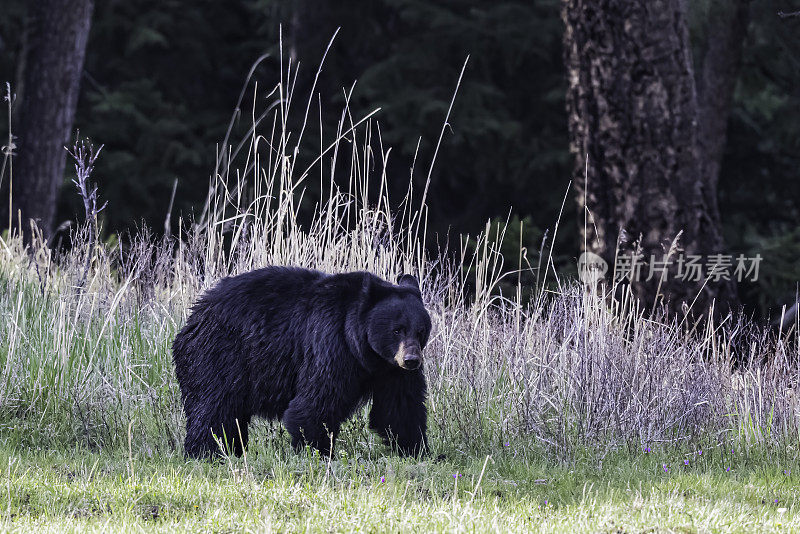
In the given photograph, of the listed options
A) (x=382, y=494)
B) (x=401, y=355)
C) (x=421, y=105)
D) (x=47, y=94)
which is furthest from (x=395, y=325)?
(x=421, y=105)

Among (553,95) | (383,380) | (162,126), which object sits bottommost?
(383,380)

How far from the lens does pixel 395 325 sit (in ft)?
15.1

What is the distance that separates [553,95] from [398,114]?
7.38ft

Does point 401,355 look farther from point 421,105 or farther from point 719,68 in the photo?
point 421,105

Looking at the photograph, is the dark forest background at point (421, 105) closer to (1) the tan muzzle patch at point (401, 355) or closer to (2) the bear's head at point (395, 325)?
(2) the bear's head at point (395, 325)

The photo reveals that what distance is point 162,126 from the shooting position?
15.6 metres

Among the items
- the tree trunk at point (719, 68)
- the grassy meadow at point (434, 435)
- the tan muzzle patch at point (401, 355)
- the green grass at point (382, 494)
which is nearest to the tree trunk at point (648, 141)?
the grassy meadow at point (434, 435)

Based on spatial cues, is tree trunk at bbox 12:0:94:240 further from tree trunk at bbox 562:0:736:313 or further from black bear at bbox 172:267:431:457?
black bear at bbox 172:267:431:457

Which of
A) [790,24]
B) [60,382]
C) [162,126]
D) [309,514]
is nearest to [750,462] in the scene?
[309,514]

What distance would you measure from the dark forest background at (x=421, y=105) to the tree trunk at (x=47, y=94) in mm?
589

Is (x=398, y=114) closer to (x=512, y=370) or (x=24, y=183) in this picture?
(x=24, y=183)

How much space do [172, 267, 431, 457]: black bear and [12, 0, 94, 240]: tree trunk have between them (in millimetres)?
8376

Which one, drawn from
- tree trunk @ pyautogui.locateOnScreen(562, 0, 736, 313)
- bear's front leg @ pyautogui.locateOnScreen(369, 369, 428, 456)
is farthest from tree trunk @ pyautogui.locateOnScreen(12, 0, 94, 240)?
bear's front leg @ pyautogui.locateOnScreen(369, 369, 428, 456)

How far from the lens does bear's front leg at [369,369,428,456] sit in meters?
4.82
